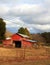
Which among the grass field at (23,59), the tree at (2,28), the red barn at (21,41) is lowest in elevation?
the grass field at (23,59)

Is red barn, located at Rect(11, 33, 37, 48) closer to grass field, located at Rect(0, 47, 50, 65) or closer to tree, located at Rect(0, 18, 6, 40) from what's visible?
tree, located at Rect(0, 18, 6, 40)

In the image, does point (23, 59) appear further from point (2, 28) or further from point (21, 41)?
point (2, 28)

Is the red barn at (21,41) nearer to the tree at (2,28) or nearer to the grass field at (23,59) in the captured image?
the tree at (2,28)

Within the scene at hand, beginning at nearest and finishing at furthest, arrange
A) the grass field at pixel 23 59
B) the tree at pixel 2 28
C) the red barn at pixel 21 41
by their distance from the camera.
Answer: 1. the grass field at pixel 23 59
2. the red barn at pixel 21 41
3. the tree at pixel 2 28

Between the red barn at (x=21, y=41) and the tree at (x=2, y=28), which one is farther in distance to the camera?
the tree at (x=2, y=28)

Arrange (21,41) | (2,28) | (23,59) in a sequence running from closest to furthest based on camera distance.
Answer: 1. (23,59)
2. (21,41)
3. (2,28)

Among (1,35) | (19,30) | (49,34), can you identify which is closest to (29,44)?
(1,35)

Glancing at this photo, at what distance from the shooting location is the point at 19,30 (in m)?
93.8

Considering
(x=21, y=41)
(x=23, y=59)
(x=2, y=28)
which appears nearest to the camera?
(x=23, y=59)

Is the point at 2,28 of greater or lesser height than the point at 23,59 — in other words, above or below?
above

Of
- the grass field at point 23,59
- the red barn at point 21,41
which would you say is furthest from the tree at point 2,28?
the grass field at point 23,59

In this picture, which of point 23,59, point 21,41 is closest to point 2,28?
point 21,41

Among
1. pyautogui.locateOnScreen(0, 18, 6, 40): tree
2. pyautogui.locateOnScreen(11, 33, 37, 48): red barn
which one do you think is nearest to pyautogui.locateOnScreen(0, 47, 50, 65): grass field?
pyautogui.locateOnScreen(11, 33, 37, 48): red barn

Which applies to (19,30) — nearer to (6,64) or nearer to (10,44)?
(10,44)
